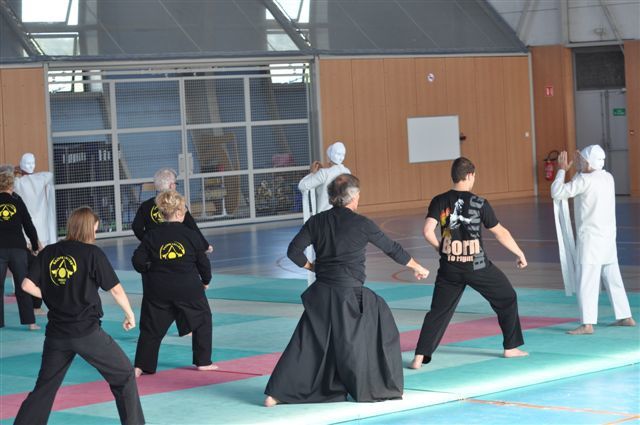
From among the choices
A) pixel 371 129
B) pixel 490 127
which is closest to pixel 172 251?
pixel 371 129

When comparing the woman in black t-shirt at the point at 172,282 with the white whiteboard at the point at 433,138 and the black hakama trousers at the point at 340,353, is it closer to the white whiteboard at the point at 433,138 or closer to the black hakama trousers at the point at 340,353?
the black hakama trousers at the point at 340,353

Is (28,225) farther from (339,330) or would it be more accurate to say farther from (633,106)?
(633,106)

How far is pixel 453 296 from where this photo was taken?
9.06 metres

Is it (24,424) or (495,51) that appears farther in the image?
(495,51)

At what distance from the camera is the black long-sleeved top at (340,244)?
25.6 ft

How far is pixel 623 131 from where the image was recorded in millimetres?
28609

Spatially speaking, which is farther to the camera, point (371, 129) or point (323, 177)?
point (371, 129)

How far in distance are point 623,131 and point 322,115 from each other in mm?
7692

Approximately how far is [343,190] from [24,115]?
1537 centimetres

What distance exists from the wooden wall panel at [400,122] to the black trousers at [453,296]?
18088mm

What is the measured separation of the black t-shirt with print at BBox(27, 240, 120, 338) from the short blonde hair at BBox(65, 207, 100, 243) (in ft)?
0.16

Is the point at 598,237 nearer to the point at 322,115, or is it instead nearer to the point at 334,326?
the point at 334,326

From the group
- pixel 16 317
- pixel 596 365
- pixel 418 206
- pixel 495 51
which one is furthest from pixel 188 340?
pixel 495 51

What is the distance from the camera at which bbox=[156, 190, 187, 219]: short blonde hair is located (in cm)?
905
